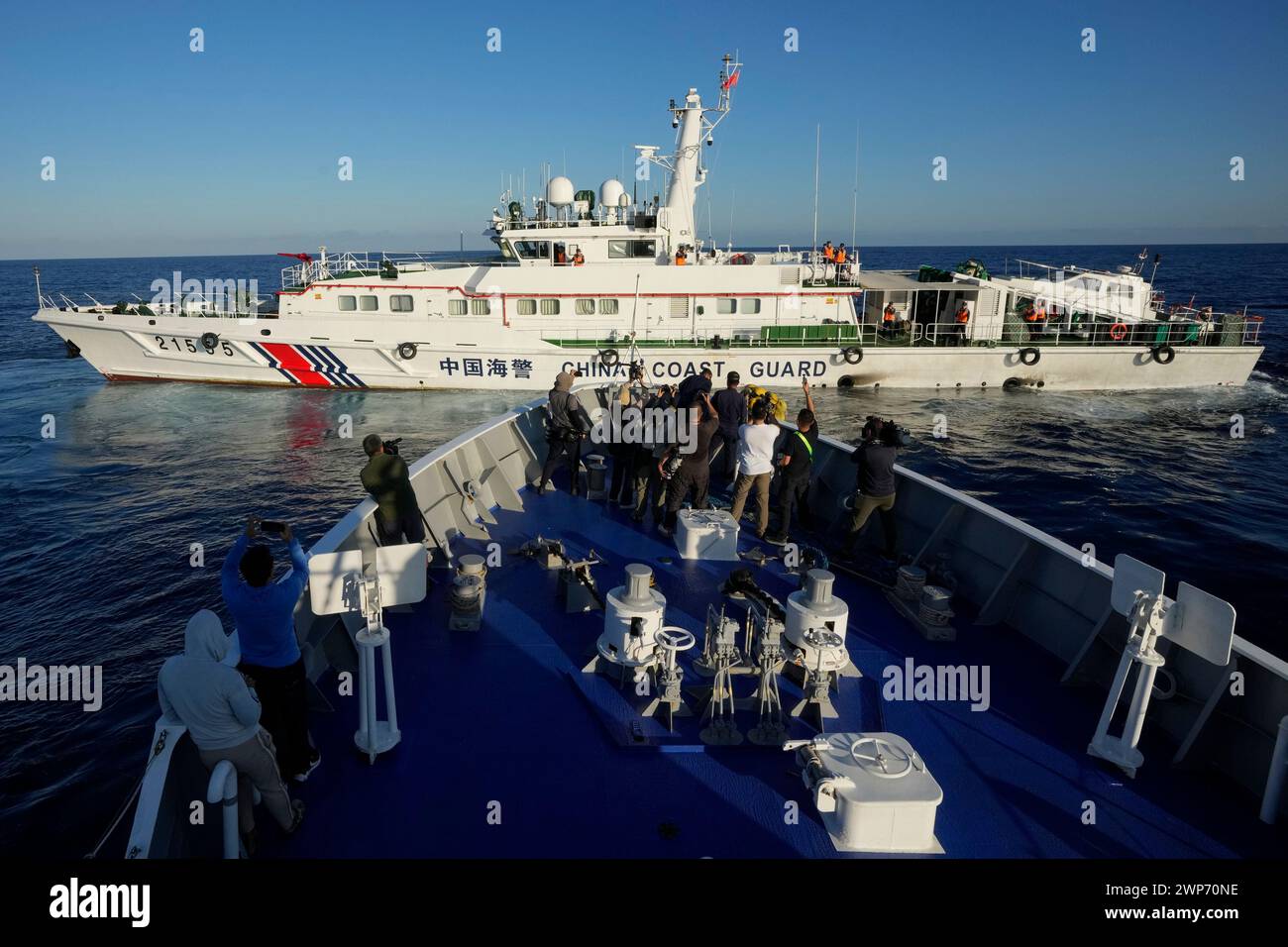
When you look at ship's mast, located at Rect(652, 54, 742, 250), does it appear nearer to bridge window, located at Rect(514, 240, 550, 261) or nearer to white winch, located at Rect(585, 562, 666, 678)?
bridge window, located at Rect(514, 240, 550, 261)

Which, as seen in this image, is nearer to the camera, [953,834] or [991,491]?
[953,834]

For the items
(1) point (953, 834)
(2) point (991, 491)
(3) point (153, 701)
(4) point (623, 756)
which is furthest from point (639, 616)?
(2) point (991, 491)

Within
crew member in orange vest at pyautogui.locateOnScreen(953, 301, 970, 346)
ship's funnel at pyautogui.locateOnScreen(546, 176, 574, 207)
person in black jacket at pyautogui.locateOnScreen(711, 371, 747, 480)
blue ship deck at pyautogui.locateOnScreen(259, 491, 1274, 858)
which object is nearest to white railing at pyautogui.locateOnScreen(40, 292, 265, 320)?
ship's funnel at pyautogui.locateOnScreen(546, 176, 574, 207)

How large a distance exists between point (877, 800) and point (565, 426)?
19.2 feet

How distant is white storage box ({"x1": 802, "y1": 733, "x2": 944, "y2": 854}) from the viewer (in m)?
3.33

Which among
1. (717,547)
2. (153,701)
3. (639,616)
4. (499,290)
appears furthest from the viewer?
(499,290)

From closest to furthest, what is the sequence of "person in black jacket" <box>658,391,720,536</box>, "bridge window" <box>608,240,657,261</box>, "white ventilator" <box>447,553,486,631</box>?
"white ventilator" <box>447,553,486,631</box>, "person in black jacket" <box>658,391,720,536</box>, "bridge window" <box>608,240,657,261</box>

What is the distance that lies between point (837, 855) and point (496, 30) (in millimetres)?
14778

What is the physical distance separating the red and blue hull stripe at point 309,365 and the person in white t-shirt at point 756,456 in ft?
68.5

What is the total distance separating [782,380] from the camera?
24.6 metres

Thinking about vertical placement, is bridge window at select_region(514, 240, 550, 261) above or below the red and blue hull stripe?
above

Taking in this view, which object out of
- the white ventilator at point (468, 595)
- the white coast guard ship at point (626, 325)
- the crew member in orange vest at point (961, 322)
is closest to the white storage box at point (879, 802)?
the white ventilator at point (468, 595)

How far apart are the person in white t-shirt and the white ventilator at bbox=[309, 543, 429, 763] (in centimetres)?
366

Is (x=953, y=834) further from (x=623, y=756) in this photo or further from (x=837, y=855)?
(x=623, y=756)
